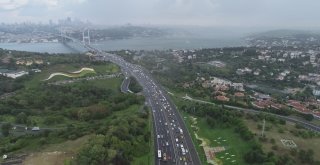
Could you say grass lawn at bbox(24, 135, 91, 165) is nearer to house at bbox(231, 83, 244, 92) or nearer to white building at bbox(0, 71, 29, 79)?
house at bbox(231, 83, 244, 92)

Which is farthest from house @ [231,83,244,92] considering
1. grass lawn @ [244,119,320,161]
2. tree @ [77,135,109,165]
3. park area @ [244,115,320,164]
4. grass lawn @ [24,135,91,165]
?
tree @ [77,135,109,165]

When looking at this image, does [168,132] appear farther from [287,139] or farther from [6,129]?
[6,129]

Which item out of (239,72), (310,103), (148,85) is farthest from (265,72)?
(148,85)

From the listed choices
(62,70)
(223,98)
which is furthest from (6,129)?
(62,70)

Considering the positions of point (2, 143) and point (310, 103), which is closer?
point (2, 143)

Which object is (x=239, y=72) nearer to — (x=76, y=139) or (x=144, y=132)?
(x=144, y=132)

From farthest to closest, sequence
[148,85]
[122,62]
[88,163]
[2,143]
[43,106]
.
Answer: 1. [122,62]
2. [148,85]
3. [43,106]
4. [2,143]
5. [88,163]

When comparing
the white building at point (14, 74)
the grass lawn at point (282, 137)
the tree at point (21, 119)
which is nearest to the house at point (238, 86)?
the grass lawn at point (282, 137)

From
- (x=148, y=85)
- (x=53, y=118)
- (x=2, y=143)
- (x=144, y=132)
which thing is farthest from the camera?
(x=148, y=85)

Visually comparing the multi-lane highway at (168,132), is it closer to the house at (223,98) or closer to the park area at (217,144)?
the park area at (217,144)
